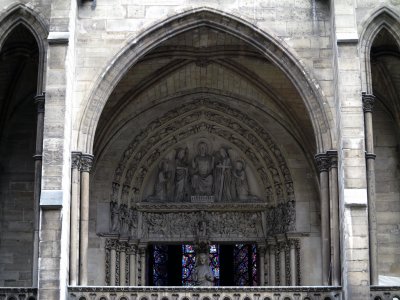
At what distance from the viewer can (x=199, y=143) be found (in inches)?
1078

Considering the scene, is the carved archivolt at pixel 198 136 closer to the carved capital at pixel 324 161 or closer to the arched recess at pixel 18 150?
the arched recess at pixel 18 150

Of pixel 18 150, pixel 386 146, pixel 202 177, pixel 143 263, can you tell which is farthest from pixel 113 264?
pixel 386 146

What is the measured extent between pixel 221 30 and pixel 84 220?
4.58 m

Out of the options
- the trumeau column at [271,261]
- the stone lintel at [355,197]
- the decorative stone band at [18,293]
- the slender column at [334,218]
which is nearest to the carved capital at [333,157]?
the slender column at [334,218]

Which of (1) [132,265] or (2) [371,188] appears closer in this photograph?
(2) [371,188]

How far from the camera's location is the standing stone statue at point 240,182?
88.6 ft

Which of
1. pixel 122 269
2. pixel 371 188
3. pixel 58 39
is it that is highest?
pixel 58 39

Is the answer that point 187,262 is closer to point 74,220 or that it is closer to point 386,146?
point 386,146

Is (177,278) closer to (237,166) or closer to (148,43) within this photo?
(237,166)

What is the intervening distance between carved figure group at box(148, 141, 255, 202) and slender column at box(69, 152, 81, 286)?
13.6 feet

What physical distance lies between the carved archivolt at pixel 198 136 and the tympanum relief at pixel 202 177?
0.22ft

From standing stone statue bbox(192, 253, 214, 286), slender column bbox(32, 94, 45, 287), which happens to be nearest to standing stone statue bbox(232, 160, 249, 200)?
standing stone statue bbox(192, 253, 214, 286)

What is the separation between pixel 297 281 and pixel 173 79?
201 inches

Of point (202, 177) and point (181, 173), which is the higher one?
point (181, 173)
